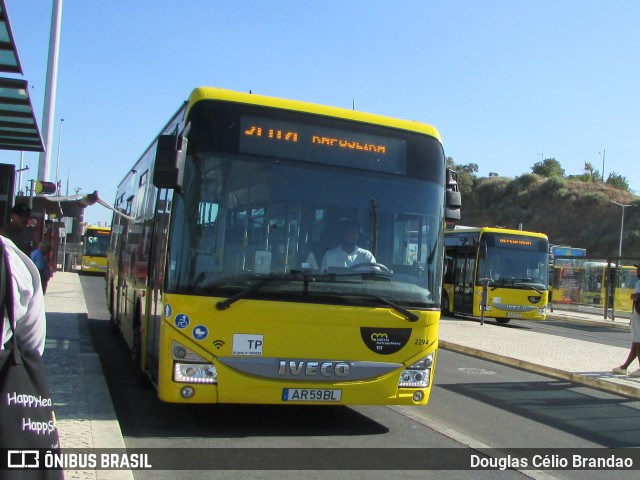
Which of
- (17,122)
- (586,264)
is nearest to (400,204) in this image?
(17,122)

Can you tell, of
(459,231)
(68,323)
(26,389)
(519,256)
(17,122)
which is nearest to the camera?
(26,389)

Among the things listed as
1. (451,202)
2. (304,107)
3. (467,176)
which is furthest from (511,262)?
(467,176)

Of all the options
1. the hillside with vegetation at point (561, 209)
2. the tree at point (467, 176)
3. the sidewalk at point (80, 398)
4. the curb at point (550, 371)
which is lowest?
the curb at point (550, 371)

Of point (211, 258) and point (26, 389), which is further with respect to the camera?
point (211, 258)

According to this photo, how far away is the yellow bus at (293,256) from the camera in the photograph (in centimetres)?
677

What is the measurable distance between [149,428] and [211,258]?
1829 mm

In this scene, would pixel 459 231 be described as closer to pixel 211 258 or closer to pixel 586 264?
pixel 586 264

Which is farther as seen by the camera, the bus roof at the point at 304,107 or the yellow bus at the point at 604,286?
the yellow bus at the point at 604,286

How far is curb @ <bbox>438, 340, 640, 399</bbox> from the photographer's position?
457 inches

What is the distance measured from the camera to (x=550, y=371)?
43.5 ft

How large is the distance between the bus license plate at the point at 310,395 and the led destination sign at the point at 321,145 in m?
2.22

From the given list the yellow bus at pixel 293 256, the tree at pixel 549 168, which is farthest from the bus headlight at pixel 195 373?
the tree at pixel 549 168

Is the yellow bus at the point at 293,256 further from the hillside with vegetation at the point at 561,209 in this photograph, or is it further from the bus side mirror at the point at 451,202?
the hillside with vegetation at the point at 561,209

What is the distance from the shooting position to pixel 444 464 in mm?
6543
